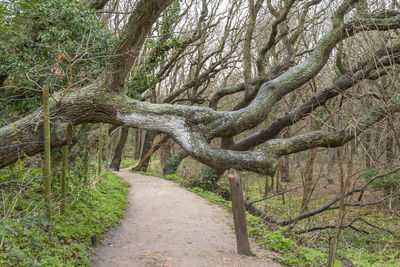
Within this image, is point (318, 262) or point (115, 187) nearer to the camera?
point (318, 262)

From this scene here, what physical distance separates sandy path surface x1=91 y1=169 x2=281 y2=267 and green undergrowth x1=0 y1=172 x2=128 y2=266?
0.32 metres

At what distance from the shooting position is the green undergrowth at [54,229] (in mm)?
3598

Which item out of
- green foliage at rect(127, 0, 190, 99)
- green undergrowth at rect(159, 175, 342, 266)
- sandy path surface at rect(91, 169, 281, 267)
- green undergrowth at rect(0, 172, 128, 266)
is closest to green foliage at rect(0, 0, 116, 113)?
green undergrowth at rect(0, 172, 128, 266)

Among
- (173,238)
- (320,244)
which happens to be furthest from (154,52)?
(320,244)

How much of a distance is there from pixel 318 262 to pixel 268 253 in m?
0.91

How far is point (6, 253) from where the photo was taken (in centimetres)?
336

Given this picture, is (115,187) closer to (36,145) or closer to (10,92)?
(10,92)

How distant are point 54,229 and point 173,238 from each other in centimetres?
230

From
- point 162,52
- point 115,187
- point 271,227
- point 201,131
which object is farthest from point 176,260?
Answer: point 162,52

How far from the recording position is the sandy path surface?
4.98 metres

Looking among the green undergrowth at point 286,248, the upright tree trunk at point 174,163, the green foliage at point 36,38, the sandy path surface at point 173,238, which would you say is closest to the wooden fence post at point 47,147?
the sandy path surface at point 173,238

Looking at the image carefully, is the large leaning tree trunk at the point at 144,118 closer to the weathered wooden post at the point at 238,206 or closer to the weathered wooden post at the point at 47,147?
the weathered wooden post at the point at 47,147

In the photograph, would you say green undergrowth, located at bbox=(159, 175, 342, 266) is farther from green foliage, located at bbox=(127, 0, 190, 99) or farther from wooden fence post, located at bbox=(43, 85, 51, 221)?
green foliage, located at bbox=(127, 0, 190, 99)

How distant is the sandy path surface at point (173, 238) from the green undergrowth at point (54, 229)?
0.32m
